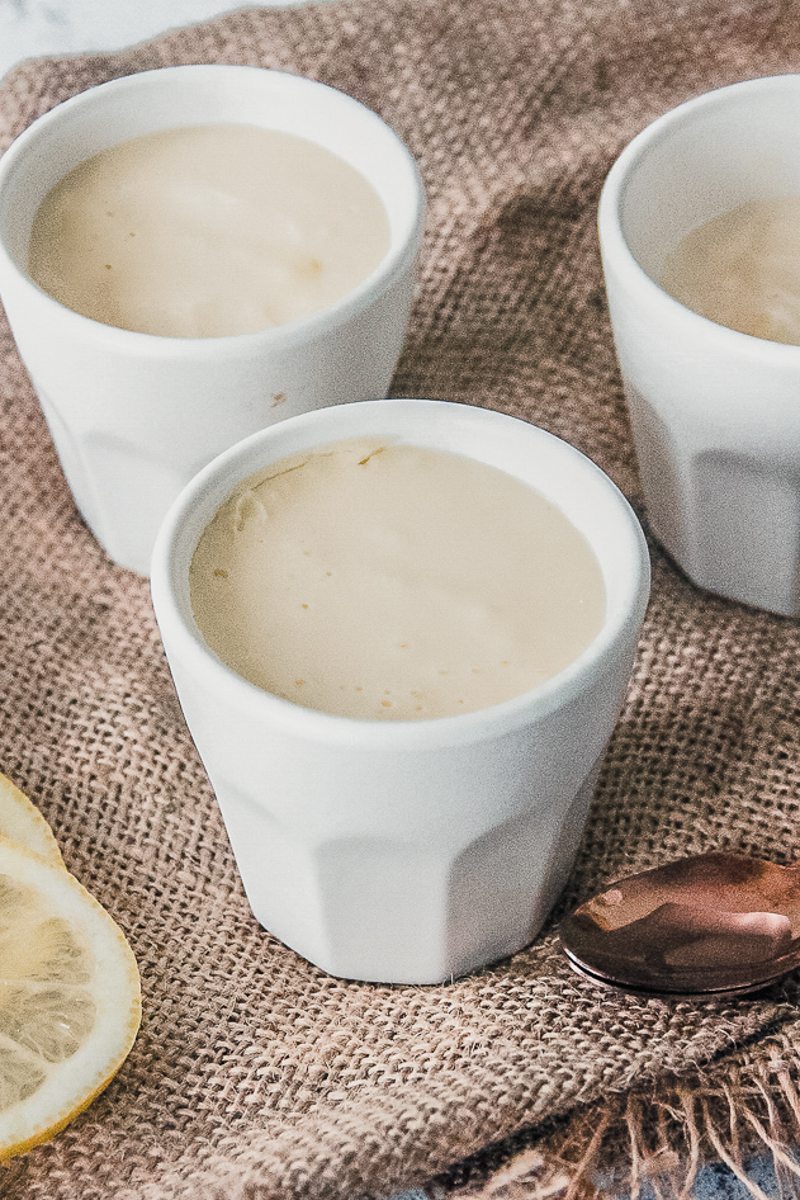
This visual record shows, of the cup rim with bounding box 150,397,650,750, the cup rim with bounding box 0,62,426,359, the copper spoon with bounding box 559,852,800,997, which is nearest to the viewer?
the cup rim with bounding box 150,397,650,750

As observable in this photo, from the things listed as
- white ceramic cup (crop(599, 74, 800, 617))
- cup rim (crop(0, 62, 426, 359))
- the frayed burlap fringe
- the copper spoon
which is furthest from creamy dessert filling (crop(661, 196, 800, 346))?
the frayed burlap fringe

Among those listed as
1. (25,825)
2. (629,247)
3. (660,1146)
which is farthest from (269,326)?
(660,1146)

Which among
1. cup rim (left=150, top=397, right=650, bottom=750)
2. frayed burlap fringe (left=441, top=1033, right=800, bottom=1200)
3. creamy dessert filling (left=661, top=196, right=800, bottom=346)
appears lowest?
frayed burlap fringe (left=441, top=1033, right=800, bottom=1200)

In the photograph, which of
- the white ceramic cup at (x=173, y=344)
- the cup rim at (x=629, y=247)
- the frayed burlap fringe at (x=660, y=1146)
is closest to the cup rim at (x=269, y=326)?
the white ceramic cup at (x=173, y=344)

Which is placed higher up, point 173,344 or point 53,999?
point 173,344

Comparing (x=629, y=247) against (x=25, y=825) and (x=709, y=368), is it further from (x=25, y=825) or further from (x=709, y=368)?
(x=25, y=825)

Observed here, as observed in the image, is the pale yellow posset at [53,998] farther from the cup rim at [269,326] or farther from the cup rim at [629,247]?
the cup rim at [629,247]

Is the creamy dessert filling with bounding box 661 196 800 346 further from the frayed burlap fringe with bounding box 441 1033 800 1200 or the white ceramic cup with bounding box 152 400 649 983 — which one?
the frayed burlap fringe with bounding box 441 1033 800 1200
